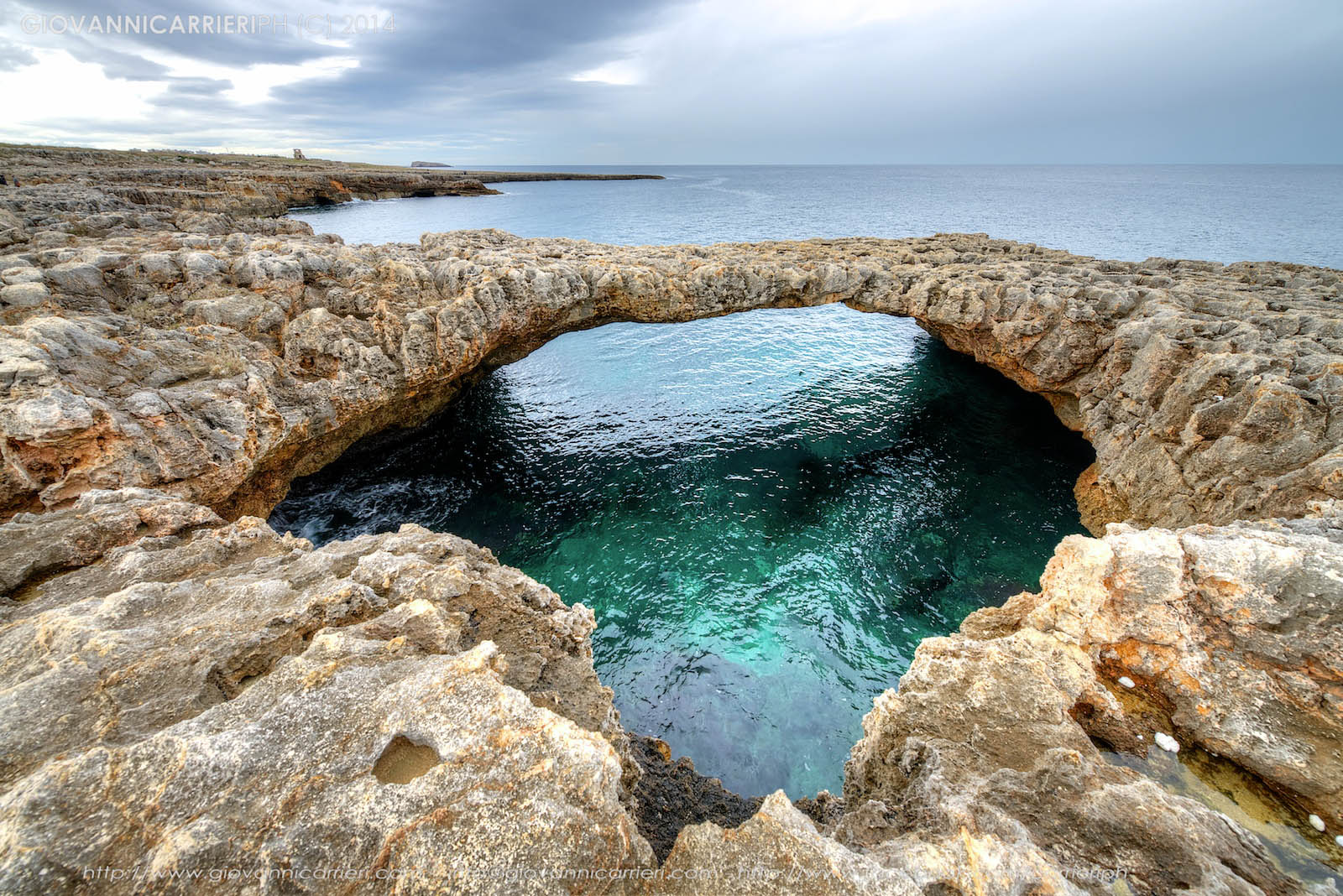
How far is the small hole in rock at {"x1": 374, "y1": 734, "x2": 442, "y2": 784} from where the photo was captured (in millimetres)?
4195

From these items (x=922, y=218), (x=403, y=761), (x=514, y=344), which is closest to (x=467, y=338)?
(x=514, y=344)

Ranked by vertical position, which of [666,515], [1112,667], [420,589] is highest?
[420,589]

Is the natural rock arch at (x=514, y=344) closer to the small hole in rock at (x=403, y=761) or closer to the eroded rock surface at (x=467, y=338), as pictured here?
the eroded rock surface at (x=467, y=338)

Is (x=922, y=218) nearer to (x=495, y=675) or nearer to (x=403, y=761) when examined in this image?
(x=495, y=675)

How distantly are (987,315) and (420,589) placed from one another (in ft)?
64.8

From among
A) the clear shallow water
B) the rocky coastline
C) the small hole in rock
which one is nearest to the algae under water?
the rocky coastline

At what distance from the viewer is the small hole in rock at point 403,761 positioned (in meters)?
4.20

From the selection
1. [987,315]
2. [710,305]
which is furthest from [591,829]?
[987,315]

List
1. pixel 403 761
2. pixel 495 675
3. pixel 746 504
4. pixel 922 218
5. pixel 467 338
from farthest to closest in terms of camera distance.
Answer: pixel 922 218
pixel 746 504
pixel 467 338
pixel 495 675
pixel 403 761

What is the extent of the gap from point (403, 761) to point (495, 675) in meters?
0.96

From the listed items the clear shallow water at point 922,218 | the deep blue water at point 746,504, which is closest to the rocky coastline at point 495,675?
the deep blue water at point 746,504

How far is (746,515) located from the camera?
1761 centimetres

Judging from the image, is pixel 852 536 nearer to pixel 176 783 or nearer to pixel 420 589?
pixel 420 589

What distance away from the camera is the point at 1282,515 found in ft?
30.9
